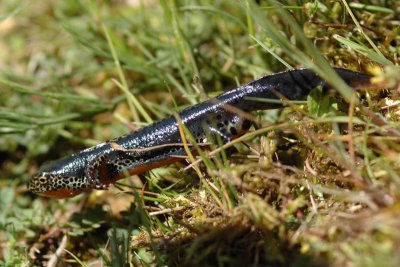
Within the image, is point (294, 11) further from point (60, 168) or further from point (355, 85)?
point (60, 168)

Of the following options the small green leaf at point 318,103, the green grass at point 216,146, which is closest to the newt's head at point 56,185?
the green grass at point 216,146

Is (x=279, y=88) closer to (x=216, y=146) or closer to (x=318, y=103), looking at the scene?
(x=318, y=103)

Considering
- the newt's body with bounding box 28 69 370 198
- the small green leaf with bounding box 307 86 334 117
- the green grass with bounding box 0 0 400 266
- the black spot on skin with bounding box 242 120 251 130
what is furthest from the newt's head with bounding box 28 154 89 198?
the small green leaf with bounding box 307 86 334 117

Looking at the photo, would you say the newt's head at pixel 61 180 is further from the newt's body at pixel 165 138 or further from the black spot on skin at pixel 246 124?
the black spot on skin at pixel 246 124

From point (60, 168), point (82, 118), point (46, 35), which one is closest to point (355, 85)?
point (60, 168)

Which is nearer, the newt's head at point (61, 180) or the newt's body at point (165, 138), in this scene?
the newt's body at point (165, 138)

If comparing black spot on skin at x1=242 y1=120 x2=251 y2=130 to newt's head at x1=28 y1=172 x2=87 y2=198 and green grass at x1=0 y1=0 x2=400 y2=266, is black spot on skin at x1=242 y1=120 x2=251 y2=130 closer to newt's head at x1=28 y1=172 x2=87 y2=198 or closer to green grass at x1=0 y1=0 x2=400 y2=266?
green grass at x1=0 y1=0 x2=400 y2=266
